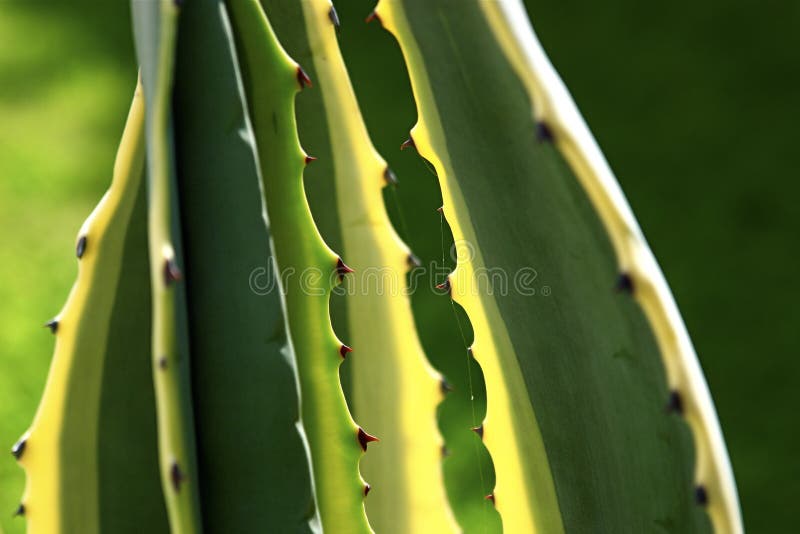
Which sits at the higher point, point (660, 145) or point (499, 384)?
point (660, 145)

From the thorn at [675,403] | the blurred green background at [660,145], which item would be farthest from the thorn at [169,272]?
the blurred green background at [660,145]

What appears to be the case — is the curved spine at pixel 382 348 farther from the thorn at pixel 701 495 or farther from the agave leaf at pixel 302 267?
the thorn at pixel 701 495

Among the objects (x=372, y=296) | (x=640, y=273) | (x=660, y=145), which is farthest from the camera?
(x=660, y=145)

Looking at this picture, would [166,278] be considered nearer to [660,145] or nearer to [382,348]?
[382,348]

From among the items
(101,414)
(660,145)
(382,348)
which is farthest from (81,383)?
(660,145)

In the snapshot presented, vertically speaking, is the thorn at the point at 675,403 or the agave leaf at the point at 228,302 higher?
the agave leaf at the point at 228,302

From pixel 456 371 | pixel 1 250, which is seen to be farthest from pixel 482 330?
pixel 1 250

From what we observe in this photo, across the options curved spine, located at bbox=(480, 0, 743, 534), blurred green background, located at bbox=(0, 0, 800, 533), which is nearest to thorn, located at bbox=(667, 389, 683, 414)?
curved spine, located at bbox=(480, 0, 743, 534)

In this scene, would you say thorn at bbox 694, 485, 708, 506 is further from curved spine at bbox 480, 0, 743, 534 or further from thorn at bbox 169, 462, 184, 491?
thorn at bbox 169, 462, 184, 491
